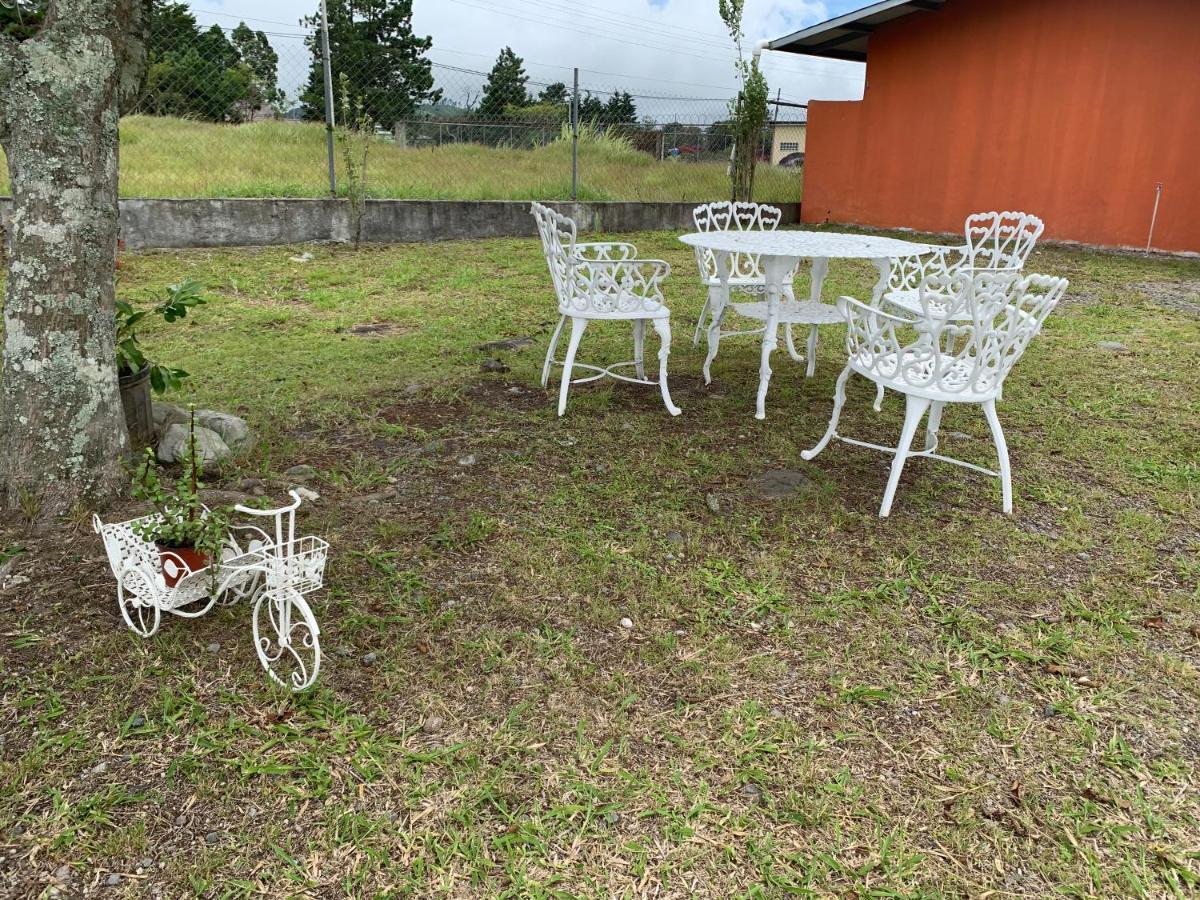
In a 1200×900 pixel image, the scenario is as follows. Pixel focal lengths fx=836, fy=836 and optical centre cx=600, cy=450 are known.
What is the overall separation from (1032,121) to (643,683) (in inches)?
423

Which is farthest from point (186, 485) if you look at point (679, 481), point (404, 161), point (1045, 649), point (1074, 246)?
point (1074, 246)

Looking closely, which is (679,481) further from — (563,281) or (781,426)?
(563,281)

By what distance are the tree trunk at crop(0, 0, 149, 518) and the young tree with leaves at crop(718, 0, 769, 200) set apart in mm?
9796

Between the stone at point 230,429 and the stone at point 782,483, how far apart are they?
2049 mm

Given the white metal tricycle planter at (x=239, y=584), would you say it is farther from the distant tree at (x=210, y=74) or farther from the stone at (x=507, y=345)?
the distant tree at (x=210, y=74)

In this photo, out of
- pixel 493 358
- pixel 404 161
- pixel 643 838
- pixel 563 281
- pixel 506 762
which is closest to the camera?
pixel 643 838

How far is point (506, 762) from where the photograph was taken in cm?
187

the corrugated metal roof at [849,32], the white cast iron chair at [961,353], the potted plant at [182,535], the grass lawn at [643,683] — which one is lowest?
the grass lawn at [643,683]

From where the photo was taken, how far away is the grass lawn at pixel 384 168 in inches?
326

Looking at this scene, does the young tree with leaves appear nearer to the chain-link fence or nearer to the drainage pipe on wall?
the chain-link fence

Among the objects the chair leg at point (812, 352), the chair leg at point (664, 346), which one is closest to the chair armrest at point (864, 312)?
the chair leg at point (664, 346)

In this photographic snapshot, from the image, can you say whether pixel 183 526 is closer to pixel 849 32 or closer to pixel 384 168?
pixel 384 168

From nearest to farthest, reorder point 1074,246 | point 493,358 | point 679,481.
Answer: point 679,481 → point 493,358 → point 1074,246

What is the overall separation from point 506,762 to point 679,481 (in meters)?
1.65
